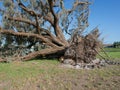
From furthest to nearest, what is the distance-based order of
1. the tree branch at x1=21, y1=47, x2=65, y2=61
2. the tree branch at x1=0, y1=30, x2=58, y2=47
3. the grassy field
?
the tree branch at x1=0, y1=30, x2=58, y2=47
the tree branch at x1=21, y1=47, x2=65, y2=61
the grassy field

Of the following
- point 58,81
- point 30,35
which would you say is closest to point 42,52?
point 30,35

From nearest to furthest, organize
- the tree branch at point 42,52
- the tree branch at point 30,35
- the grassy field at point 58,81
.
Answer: the grassy field at point 58,81 < the tree branch at point 42,52 < the tree branch at point 30,35

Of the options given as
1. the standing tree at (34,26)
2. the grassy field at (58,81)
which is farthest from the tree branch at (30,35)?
the grassy field at (58,81)

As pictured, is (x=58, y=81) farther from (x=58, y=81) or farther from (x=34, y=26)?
(x=34, y=26)

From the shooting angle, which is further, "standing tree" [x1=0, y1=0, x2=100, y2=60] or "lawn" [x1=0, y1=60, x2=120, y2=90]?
"standing tree" [x1=0, y1=0, x2=100, y2=60]

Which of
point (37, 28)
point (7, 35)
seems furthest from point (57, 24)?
point (7, 35)

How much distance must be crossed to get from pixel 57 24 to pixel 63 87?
9.35 m

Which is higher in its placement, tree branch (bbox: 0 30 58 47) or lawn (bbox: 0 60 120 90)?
tree branch (bbox: 0 30 58 47)

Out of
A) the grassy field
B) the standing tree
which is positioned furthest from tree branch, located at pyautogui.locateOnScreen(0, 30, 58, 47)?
the grassy field

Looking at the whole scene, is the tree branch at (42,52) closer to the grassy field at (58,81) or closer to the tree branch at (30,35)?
the tree branch at (30,35)

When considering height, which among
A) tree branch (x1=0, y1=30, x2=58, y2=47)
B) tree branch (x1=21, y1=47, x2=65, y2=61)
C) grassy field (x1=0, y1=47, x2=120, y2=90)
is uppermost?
tree branch (x1=0, y1=30, x2=58, y2=47)

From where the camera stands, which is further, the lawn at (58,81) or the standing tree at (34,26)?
the standing tree at (34,26)

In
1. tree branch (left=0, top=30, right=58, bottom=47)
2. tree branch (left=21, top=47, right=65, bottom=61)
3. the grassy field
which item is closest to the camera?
the grassy field

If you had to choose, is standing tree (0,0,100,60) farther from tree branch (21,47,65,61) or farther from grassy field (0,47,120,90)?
grassy field (0,47,120,90)
